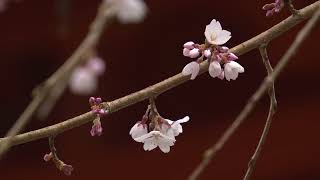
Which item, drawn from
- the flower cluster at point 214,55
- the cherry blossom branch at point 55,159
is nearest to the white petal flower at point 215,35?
the flower cluster at point 214,55

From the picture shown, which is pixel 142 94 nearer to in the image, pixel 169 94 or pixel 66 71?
pixel 66 71

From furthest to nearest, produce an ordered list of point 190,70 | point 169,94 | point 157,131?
point 169,94, point 157,131, point 190,70

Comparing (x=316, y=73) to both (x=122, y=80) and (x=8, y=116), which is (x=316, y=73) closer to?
(x=122, y=80)

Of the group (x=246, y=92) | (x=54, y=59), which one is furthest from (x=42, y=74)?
(x=246, y=92)

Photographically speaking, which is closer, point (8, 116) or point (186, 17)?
point (186, 17)

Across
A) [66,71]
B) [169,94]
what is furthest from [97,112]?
[169,94]

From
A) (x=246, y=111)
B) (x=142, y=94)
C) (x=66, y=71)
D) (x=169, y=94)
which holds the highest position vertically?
(x=169, y=94)

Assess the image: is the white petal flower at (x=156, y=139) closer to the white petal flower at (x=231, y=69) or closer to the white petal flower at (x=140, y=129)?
the white petal flower at (x=140, y=129)
